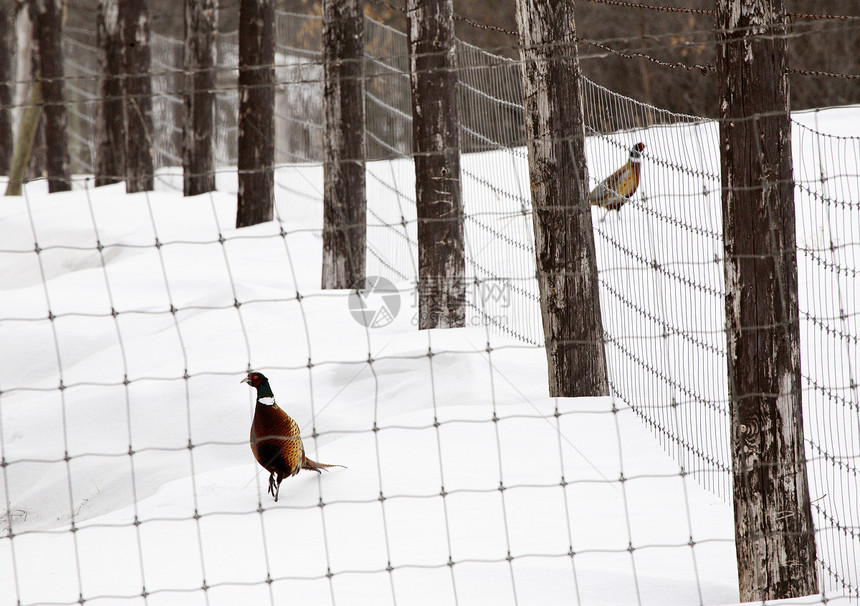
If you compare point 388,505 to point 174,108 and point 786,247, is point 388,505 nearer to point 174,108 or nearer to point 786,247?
point 786,247

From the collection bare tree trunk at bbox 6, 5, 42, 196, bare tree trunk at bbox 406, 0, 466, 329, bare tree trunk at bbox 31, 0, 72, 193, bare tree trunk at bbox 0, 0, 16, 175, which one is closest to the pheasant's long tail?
bare tree trunk at bbox 406, 0, 466, 329

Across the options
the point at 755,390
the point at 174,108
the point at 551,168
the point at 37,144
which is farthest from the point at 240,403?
the point at 37,144

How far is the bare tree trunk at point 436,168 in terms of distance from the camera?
611 cm

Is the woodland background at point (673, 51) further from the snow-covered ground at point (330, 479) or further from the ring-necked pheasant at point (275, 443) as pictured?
the ring-necked pheasant at point (275, 443)

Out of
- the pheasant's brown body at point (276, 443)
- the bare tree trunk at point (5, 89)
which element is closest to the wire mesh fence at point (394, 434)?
the pheasant's brown body at point (276, 443)

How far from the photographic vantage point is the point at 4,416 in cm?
583

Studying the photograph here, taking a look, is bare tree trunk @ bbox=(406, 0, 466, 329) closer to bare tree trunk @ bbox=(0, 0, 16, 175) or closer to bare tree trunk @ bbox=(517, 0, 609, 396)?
bare tree trunk @ bbox=(517, 0, 609, 396)

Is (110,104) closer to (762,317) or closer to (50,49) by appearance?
(50,49)

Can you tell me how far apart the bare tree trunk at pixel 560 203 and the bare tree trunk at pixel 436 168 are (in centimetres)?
144

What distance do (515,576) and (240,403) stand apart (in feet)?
8.39

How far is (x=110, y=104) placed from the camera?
14.3m

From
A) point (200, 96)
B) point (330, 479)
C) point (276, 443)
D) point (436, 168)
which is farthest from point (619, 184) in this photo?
point (200, 96)

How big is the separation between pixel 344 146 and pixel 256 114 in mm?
2807

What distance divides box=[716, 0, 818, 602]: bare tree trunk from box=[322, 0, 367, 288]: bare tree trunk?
15.1 ft
